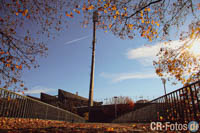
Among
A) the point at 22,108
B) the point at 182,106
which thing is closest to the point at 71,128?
the point at 182,106

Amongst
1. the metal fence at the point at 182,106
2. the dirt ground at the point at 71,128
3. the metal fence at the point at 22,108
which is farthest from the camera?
the metal fence at the point at 22,108

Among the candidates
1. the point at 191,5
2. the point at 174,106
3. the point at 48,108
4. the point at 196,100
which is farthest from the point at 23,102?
the point at 191,5

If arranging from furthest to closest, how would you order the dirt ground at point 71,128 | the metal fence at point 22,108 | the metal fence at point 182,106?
the metal fence at point 22,108 → the metal fence at point 182,106 → the dirt ground at point 71,128

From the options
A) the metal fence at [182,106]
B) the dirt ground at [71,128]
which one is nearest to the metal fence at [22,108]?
the dirt ground at [71,128]

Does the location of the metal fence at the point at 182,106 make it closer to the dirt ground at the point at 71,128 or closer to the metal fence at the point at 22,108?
the dirt ground at the point at 71,128

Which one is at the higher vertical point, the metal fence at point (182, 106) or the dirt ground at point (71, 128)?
the metal fence at point (182, 106)

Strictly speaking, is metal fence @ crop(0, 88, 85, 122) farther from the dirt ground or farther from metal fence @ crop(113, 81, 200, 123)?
metal fence @ crop(113, 81, 200, 123)

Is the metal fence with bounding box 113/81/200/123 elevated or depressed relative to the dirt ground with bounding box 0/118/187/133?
elevated

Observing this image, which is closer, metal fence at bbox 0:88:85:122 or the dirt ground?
the dirt ground

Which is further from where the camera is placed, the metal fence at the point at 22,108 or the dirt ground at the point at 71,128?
the metal fence at the point at 22,108

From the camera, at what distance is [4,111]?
790 cm

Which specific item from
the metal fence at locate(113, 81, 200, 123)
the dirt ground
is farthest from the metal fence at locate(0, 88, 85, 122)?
the metal fence at locate(113, 81, 200, 123)

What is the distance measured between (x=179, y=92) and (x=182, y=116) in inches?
36.9

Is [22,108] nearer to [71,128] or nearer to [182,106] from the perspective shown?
[71,128]
